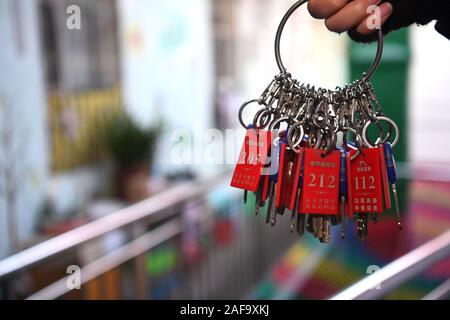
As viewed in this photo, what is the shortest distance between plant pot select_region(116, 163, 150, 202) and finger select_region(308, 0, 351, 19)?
3867mm

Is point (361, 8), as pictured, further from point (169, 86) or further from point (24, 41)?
point (169, 86)

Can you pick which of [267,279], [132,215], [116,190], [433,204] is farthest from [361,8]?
[116,190]

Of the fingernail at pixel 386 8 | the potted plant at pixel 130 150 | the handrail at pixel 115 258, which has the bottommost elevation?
the handrail at pixel 115 258

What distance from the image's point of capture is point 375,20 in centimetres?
74

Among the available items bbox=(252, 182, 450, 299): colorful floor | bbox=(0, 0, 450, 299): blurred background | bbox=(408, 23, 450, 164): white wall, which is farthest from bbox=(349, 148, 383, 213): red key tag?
bbox=(408, 23, 450, 164): white wall

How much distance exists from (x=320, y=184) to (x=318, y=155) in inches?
1.5

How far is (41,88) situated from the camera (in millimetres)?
3752

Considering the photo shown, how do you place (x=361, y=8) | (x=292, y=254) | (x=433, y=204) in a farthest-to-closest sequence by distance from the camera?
(x=292, y=254), (x=433, y=204), (x=361, y=8)

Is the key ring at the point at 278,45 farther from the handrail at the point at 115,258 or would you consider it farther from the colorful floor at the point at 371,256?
the colorful floor at the point at 371,256

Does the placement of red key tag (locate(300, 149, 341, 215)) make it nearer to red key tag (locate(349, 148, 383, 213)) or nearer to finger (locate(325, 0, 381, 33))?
red key tag (locate(349, 148, 383, 213))

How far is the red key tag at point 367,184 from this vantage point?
2.44 ft

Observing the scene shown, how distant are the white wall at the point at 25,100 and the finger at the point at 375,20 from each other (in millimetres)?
2947

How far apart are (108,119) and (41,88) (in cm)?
75

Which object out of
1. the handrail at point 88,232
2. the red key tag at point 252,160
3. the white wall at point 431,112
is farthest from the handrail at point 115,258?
the white wall at point 431,112
